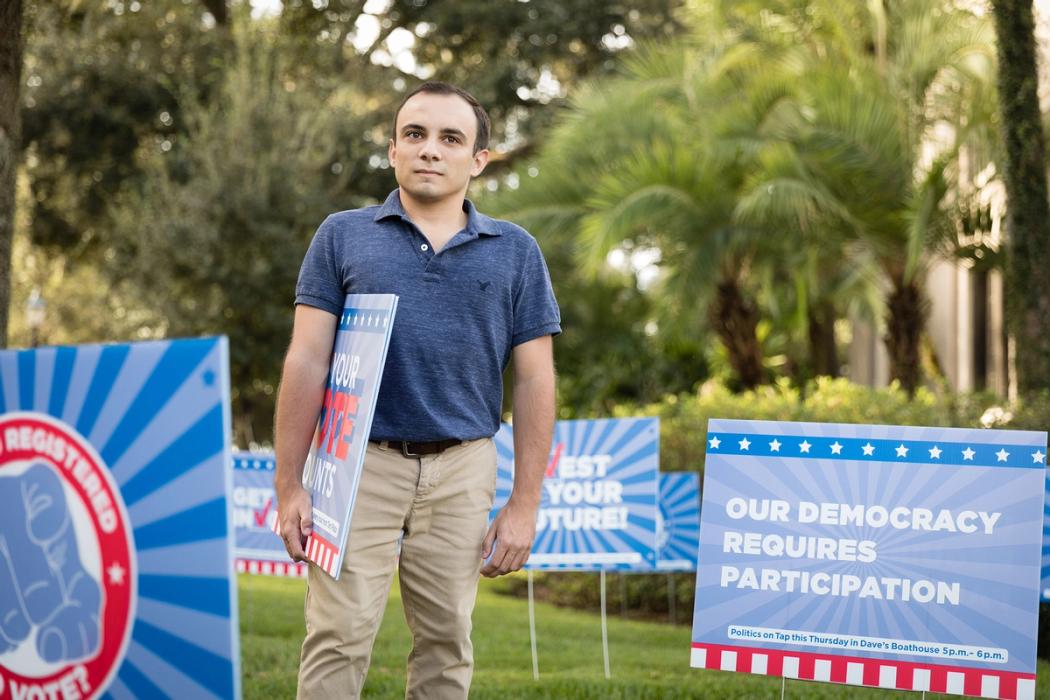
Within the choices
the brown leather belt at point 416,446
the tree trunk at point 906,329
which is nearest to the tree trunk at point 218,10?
the tree trunk at point 906,329

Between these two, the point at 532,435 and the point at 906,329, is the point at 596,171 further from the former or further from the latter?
the point at 532,435

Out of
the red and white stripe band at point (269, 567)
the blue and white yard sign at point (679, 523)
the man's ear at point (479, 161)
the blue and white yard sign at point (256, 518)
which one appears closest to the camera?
the man's ear at point (479, 161)

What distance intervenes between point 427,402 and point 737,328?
12.1 metres

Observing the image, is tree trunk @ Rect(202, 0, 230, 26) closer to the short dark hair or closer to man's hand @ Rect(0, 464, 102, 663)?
the short dark hair

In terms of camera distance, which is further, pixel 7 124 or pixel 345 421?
pixel 7 124

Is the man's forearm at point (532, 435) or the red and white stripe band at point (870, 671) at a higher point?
the man's forearm at point (532, 435)

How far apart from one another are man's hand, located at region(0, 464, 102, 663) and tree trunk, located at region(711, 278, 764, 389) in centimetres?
1264

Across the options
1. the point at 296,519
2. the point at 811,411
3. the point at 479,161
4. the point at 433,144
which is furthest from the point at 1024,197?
the point at 296,519

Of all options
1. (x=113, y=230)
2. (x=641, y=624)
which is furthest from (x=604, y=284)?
(x=641, y=624)

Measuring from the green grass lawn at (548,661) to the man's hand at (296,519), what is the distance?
2569mm

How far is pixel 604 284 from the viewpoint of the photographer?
24156mm

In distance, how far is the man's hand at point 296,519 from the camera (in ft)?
10.7

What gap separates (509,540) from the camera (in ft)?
11.2

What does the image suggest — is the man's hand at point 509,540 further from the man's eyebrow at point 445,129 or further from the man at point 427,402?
the man's eyebrow at point 445,129
